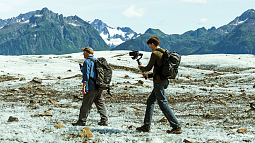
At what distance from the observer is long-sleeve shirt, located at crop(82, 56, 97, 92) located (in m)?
9.39

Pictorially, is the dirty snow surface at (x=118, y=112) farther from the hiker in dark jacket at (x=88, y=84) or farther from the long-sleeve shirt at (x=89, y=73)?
the long-sleeve shirt at (x=89, y=73)

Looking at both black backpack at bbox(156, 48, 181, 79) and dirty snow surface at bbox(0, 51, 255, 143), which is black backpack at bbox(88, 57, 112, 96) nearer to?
dirty snow surface at bbox(0, 51, 255, 143)

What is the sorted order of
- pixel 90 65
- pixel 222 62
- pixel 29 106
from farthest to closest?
pixel 222 62 → pixel 29 106 → pixel 90 65

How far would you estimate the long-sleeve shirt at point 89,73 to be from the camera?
30.8ft

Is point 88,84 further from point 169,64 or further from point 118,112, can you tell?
point 118,112

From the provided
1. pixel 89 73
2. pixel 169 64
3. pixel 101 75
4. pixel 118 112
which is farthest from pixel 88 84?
pixel 118 112

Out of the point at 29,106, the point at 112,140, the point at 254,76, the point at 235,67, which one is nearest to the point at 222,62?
the point at 235,67

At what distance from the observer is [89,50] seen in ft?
32.3

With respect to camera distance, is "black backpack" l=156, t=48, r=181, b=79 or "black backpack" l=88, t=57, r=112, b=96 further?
"black backpack" l=88, t=57, r=112, b=96

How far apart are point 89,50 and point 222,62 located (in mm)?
49145

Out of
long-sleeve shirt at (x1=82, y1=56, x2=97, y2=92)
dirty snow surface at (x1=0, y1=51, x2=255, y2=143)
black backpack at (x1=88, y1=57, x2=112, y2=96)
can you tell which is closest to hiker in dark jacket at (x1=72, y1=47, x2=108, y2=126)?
long-sleeve shirt at (x1=82, y1=56, x2=97, y2=92)

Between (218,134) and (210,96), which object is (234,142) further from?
(210,96)

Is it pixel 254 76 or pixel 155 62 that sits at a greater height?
pixel 155 62

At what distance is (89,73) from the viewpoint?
9523 millimetres
